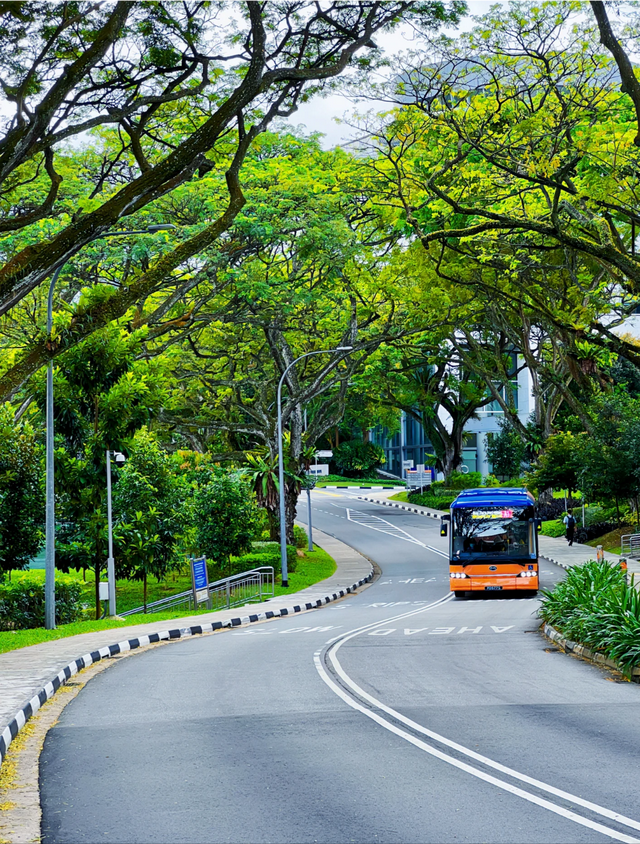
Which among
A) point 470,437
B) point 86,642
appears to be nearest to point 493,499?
point 86,642

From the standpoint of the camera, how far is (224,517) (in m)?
34.8

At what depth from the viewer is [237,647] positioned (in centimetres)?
1769

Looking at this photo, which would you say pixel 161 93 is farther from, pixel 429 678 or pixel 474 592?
pixel 474 592

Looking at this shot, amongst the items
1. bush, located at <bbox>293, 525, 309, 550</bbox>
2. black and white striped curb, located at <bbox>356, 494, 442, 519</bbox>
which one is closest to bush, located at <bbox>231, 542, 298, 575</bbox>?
bush, located at <bbox>293, 525, 309, 550</bbox>

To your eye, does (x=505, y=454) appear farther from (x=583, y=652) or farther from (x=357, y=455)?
(x=583, y=652)

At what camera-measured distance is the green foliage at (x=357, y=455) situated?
8812 centimetres

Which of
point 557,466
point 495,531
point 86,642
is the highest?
point 557,466

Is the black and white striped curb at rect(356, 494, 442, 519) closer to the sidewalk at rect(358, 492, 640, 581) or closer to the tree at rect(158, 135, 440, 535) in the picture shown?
the sidewalk at rect(358, 492, 640, 581)

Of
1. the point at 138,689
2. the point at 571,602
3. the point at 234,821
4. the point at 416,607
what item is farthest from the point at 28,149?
the point at 416,607

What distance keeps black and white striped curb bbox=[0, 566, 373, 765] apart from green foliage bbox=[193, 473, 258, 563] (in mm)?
4249

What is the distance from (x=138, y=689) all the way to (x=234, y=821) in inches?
260

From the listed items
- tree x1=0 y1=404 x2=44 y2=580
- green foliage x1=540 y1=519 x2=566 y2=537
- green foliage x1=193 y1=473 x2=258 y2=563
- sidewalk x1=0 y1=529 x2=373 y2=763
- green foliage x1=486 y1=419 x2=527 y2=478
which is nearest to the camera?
sidewalk x1=0 y1=529 x2=373 y2=763

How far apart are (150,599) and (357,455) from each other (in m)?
55.1

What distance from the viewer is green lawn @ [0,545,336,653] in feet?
61.7
